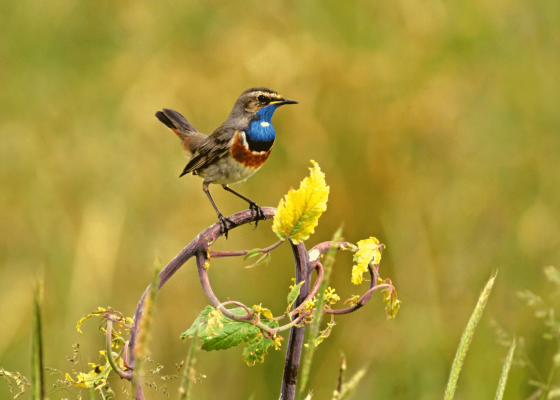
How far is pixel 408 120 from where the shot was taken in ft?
10.7

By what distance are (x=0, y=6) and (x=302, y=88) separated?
1.90 m

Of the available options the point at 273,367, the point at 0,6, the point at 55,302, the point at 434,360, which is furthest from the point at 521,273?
the point at 0,6

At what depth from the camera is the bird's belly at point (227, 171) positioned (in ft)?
6.62

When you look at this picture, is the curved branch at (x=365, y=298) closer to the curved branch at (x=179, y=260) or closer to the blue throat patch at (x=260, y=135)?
the curved branch at (x=179, y=260)

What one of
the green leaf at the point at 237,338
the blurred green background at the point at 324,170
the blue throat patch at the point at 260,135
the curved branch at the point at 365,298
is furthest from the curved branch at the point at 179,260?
the blurred green background at the point at 324,170

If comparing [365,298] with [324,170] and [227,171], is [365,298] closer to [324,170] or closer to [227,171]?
[227,171]

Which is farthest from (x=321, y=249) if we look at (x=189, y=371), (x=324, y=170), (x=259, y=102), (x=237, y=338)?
(x=324, y=170)

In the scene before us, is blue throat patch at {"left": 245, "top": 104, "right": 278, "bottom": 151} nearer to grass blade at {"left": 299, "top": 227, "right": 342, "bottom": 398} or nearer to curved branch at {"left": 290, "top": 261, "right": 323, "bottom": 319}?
curved branch at {"left": 290, "top": 261, "right": 323, "bottom": 319}

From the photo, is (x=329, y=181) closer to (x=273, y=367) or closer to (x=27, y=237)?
(x=273, y=367)

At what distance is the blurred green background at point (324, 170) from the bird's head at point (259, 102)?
3.64 feet

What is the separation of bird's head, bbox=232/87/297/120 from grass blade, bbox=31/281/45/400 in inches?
44.2

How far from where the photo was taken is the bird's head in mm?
1888

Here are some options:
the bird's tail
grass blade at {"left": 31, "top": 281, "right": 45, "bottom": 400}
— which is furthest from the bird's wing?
grass blade at {"left": 31, "top": 281, "right": 45, "bottom": 400}

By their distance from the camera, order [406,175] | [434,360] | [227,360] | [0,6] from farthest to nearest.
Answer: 1. [0,6]
2. [406,175]
3. [227,360]
4. [434,360]
